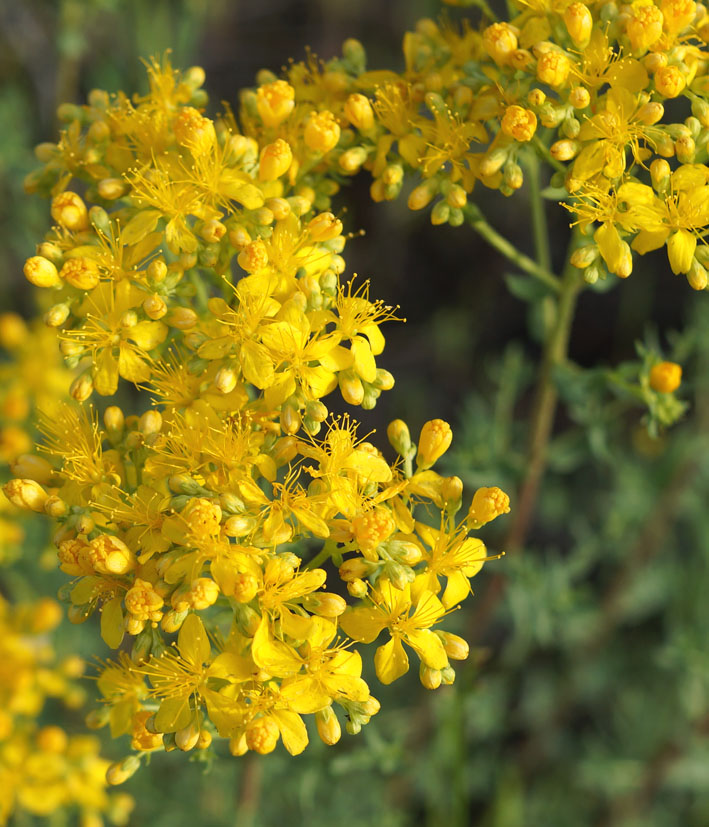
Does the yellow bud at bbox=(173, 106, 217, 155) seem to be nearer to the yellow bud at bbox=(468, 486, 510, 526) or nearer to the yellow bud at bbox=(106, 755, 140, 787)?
the yellow bud at bbox=(468, 486, 510, 526)

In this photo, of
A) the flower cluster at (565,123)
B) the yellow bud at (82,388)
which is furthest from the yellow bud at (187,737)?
the flower cluster at (565,123)

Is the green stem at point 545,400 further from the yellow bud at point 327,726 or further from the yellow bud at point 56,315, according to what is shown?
the yellow bud at point 56,315

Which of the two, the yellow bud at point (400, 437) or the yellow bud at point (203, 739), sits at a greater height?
the yellow bud at point (400, 437)

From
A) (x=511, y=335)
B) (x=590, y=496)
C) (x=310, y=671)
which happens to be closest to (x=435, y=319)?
(x=511, y=335)

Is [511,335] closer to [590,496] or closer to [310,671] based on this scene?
[590,496]

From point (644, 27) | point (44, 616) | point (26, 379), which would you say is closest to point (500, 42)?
point (644, 27)

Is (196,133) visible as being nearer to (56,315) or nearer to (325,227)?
(325,227)
